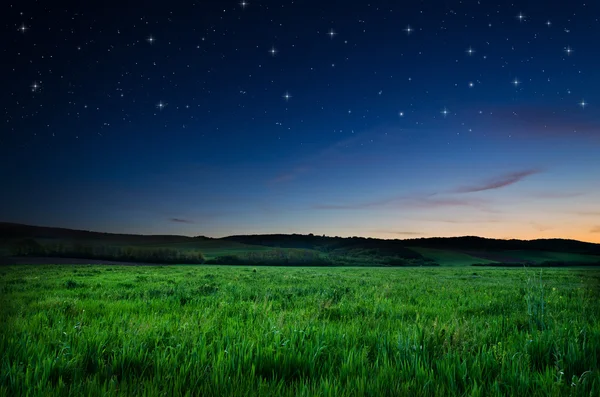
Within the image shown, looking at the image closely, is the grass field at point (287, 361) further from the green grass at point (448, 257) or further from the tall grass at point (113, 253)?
the green grass at point (448, 257)

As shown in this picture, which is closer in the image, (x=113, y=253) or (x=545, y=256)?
(x=113, y=253)

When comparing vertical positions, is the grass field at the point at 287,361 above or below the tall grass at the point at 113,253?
above

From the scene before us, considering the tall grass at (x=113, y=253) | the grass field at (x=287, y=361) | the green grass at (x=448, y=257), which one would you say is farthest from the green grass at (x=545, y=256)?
the grass field at (x=287, y=361)

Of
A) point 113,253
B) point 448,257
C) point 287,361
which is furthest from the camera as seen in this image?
point 448,257

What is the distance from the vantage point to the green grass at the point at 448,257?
89863mm

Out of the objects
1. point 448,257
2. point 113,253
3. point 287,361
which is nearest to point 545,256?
point 448,257

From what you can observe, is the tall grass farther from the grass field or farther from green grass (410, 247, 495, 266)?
the grass field

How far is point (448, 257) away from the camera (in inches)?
3750

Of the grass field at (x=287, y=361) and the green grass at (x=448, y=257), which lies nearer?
the grass field at (x=287, y=361)

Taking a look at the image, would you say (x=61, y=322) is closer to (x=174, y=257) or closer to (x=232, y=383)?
(x=232, y=383)

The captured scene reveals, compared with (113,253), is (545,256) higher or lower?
lower

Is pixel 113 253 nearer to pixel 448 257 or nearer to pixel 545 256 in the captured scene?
pixel 448 257

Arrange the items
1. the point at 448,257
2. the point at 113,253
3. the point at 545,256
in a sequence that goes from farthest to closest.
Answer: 1. the point at 545,256
2. the point at 448,257
3. the point at 113,253

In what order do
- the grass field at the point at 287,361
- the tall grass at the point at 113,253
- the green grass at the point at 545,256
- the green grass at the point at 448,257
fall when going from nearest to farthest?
the grass field at the point at 287,361 < the tall grass at the point at 113,253 < the green grass at the point at 448,257 < the green grass at the point at 545,256
